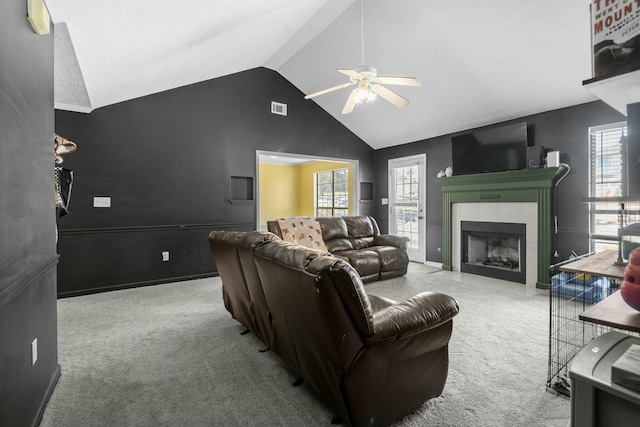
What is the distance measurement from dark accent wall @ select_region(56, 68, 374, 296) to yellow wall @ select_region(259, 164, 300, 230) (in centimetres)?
403

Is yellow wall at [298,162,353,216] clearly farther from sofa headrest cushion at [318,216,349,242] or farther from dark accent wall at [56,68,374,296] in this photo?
Answer: sofa headrest cushion at [318,216,349,242]

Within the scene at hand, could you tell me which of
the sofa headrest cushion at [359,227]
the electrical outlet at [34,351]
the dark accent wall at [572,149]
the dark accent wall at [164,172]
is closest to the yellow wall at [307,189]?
the dark accent wall at [164,172]

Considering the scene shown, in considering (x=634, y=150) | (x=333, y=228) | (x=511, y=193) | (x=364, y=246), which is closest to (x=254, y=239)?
(x=634, y=150)

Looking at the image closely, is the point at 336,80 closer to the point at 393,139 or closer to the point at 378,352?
the point at 393,139

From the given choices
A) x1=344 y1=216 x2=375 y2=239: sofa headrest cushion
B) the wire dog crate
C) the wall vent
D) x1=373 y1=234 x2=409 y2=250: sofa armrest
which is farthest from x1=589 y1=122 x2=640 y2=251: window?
the wall vent

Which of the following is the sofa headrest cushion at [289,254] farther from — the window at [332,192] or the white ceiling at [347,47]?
the window at [332,192]

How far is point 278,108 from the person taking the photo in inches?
227

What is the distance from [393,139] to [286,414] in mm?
5642

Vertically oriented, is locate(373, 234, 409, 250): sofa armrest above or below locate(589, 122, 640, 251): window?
below

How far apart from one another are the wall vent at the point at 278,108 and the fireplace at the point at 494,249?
12.0 feet

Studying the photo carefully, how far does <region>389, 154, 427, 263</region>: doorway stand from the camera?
6238 mm

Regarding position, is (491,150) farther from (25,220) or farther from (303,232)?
(25,220)

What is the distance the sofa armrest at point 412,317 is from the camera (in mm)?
1434

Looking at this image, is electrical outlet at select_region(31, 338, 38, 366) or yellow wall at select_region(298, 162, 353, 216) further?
yellow wall at select_region(298, 162, 353, 216)
